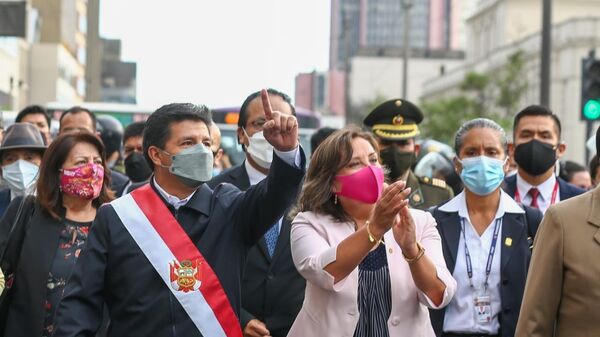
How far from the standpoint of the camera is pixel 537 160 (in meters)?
8.09

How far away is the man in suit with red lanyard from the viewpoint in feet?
17.8

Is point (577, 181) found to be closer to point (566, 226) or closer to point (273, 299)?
point (273, 299)

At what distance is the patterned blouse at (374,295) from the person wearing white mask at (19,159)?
3603 mm

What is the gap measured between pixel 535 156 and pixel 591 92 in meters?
7.08

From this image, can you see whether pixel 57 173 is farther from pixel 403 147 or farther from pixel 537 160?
pixel 537 160

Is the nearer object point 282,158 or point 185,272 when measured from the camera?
point 282,158

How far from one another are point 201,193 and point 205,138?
9.9 inches

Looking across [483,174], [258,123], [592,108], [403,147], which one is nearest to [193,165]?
[258,123]

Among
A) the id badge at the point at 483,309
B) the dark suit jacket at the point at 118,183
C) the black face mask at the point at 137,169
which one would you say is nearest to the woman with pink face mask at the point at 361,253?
the id badge at the point at 483,309

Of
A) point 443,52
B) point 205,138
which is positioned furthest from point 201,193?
point 443,52

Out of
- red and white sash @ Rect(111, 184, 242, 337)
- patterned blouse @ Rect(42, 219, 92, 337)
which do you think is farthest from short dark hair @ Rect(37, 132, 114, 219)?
red and white sash @ Rect(111, 184, 242, 337)

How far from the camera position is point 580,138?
66688mm

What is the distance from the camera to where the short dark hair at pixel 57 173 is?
7199 mm

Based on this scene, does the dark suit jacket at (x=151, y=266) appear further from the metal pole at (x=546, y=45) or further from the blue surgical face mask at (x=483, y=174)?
the metal pole at (x=546, y=45)
